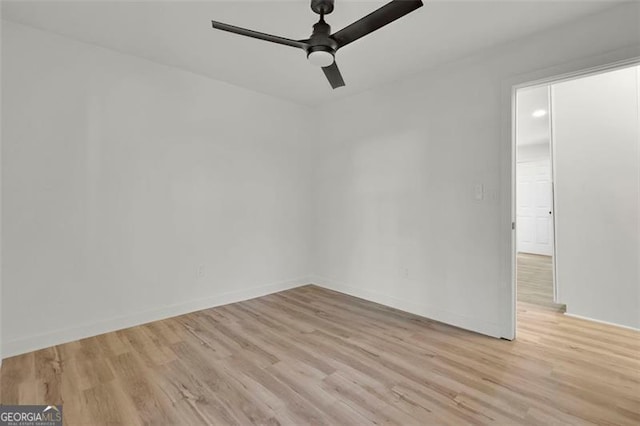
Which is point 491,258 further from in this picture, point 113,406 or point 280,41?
point 113,406

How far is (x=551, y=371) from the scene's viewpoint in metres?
2.00

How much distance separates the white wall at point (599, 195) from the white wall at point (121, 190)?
3.23 metres

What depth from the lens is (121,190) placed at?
270 cm

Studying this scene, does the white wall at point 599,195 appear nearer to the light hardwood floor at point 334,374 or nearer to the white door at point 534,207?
the light hardwood floor at point 334,374

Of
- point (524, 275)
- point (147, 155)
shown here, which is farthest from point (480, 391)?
point (524, 275)

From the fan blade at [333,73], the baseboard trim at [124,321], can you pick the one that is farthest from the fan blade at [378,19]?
the baseboard trim at [124,321]

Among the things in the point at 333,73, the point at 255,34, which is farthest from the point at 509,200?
the point at 255,34

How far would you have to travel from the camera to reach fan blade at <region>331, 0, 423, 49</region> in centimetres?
151

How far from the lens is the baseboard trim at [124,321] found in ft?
7.32

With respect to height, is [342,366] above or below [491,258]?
below

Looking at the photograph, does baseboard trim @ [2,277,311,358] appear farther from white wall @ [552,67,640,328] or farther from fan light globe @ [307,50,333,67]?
white wall @ [552,67,640,328]

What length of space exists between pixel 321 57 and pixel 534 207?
6.96 meters

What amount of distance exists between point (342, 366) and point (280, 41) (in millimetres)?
2175

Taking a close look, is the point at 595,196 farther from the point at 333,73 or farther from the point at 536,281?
the point at 333,73
